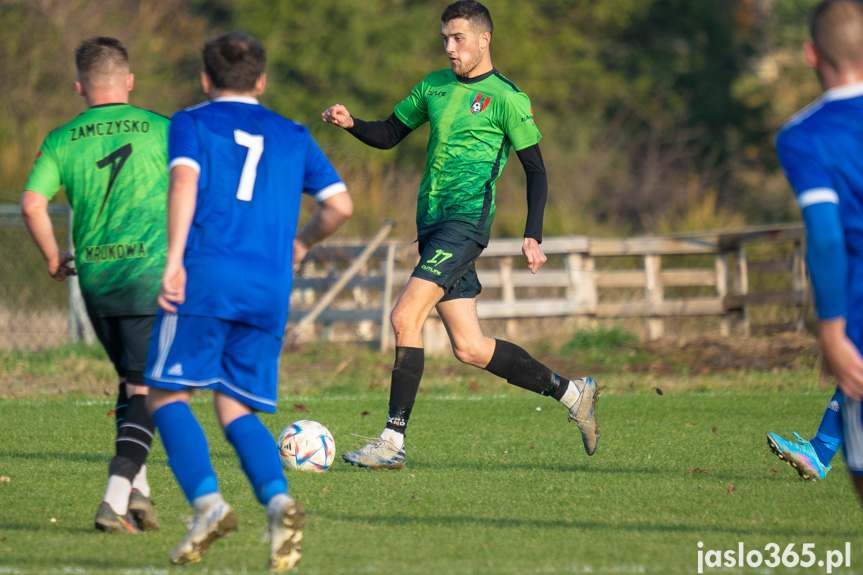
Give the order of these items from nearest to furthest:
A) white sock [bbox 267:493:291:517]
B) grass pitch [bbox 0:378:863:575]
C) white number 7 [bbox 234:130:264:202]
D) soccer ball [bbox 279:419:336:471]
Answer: white sock [bbox 267:493:291:517] < white number 7 [bbox 234:130:264:202] < grass pitch [bbox 0:378:863:575] < soccer ball [bbox 279:419:336:471]

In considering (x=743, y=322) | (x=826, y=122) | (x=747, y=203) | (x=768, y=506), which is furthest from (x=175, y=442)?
(x=747, y=203)

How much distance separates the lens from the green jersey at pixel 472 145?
242 inches

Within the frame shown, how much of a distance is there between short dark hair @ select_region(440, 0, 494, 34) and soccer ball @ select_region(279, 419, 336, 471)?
2.45 m

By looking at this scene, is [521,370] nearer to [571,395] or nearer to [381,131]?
[571,395]

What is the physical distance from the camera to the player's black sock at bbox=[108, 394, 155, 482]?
4.48 metres

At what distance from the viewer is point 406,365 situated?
6.15 m

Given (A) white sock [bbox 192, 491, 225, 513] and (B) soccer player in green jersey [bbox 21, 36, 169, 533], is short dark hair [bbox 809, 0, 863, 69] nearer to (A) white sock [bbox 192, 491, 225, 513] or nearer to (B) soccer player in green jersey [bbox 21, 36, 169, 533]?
(A) white sock [bbox 192, 491, 225, 513]

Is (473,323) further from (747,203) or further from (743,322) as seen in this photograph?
(747,203)

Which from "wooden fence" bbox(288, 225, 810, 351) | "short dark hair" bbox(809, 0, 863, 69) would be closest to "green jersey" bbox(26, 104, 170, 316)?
"short dark hair" bbox(809, 0, 863, 69)

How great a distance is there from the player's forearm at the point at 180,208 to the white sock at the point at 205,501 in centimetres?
82

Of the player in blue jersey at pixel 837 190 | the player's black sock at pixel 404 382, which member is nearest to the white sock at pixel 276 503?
the player in blue jersey at pixel 837 190

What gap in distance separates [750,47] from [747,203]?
5.40 m

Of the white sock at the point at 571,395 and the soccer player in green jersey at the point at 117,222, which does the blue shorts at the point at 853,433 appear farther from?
the white sock at the point at 571,395

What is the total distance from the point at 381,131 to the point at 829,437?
3.02 metres
